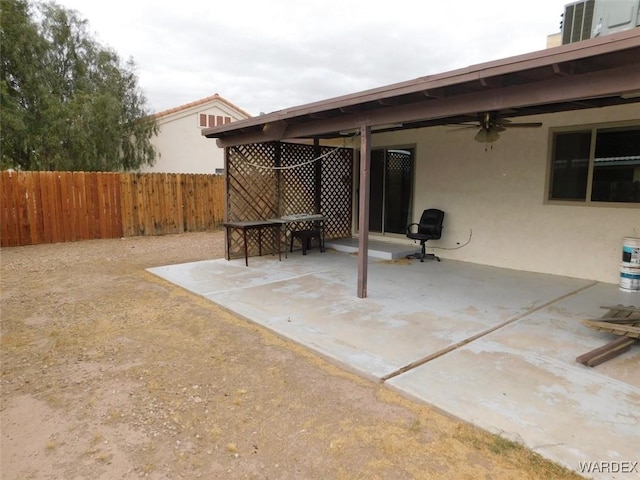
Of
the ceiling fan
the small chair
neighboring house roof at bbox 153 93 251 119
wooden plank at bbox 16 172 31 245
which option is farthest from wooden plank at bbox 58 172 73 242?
the ceiling fan

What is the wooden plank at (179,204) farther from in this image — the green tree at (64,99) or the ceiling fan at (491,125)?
the ceiling fan at (491,125)

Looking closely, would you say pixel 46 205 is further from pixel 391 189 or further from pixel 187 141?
pixel 391 189

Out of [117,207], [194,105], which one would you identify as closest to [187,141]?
[194,105]

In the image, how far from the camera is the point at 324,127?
4.96 m

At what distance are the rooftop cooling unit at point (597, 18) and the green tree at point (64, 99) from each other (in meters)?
12.9

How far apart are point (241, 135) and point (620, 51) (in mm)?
5178

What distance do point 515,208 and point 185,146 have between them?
1270 cm

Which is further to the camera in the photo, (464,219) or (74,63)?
(74,63)

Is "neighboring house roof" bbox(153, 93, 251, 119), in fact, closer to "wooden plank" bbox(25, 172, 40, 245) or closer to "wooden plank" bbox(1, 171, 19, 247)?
"wooden plank" bbox(25, 172, 40, 245)

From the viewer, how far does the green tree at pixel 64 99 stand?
1151cm

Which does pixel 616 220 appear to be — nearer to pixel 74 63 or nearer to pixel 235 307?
pixel 235 307

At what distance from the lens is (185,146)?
15.0 m

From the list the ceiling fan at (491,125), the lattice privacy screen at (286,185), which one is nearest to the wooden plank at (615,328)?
the ceiling fan at (491,125)

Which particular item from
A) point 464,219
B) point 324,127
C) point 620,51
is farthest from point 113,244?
point 620,51
